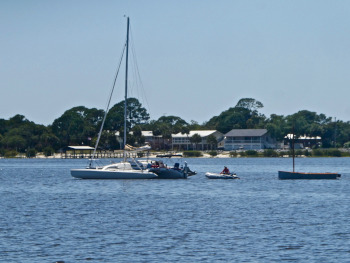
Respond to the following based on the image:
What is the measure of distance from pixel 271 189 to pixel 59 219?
34.4 meters

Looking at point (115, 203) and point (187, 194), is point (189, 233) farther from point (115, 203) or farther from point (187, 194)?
point (187, 194)

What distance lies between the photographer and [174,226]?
140ft

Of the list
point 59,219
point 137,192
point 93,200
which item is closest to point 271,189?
point 137,192

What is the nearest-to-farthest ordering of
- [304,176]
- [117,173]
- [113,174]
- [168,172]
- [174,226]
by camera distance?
[174,226]
[117,173]
[113,174]
[168,172]
[304,176]

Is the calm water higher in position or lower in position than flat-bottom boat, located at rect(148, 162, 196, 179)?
lower

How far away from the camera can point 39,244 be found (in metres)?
35.8

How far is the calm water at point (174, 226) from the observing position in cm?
3334

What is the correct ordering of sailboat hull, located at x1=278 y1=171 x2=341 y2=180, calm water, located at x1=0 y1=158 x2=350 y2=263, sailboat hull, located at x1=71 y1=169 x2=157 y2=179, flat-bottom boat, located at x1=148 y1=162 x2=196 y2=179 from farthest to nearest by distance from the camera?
sailboat hull, located at x1=278 y1=171 x2=341 y2=180 < flat-bottom boat, located at x1=148 y1=162 x2=196 y2=179 < sailboat hull, located at x1=71 y1=169 x2=157 y2=179 < calm water, located at x1=0 y1=158 x2=350 y2=263

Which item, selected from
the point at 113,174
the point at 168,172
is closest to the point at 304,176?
the point at 168,172

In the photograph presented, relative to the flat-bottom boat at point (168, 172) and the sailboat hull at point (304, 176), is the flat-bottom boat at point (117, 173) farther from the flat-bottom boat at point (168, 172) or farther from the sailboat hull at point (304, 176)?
the sailboat hull at point (304, 176)

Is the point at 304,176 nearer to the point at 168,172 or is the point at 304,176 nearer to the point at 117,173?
the point at 168,172

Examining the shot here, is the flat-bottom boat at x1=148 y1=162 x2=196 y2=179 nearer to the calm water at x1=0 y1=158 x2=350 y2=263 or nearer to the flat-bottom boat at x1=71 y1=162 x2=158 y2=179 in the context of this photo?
the flat-bottom boat at x1=71 y1=162 x2=158 y2=179

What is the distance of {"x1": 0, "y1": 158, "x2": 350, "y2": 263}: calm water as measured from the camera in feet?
109

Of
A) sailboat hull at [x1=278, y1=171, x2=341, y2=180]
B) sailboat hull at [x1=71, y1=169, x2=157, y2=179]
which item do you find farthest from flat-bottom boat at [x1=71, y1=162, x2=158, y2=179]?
Answer: sailboat hull at [x1=278, y1=171, x2=341, y2=180]
